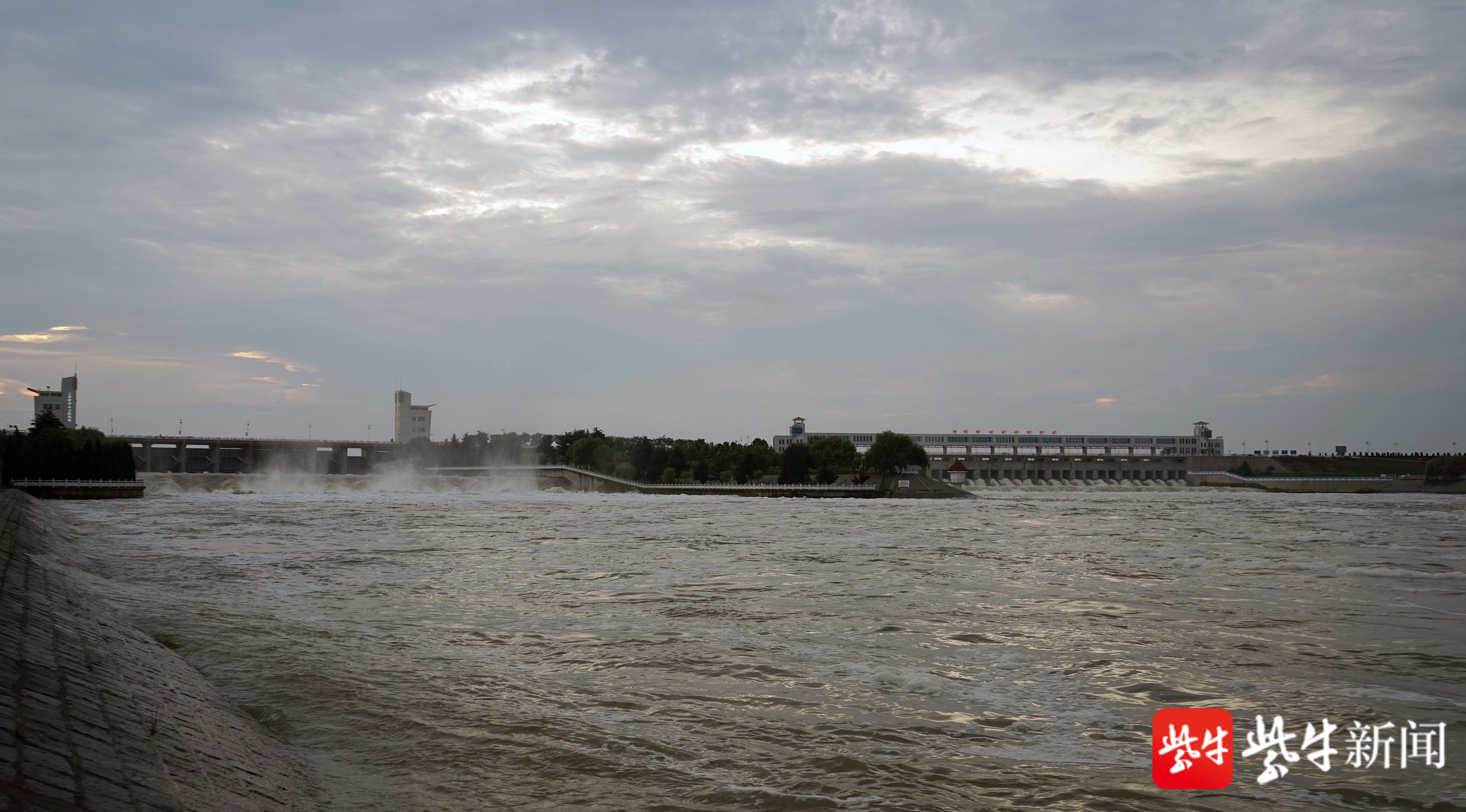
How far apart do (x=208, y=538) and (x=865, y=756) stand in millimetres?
33852

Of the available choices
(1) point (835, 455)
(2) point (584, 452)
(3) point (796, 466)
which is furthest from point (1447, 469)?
(2) point (584, 452)

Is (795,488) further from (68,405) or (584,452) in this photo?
(68,405)

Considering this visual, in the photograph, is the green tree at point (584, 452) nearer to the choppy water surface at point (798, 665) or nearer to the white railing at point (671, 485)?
the white railing at point (671, 485)

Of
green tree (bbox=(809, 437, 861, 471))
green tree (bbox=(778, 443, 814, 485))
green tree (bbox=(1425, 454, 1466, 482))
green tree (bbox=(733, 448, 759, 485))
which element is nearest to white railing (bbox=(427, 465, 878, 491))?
green tree (bbox=(733, 448, 759, 485))

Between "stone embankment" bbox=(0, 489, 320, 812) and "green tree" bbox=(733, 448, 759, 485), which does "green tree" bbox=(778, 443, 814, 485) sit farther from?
"stone embankment" bbox=(0, 489, 320, 812)

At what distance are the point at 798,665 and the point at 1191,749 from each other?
15.7 ft

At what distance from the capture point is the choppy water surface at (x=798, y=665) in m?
6.94

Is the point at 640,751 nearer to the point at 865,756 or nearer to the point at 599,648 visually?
the point at 865,756

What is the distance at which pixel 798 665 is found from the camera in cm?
1129

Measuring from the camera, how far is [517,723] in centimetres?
841

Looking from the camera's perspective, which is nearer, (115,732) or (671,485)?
(115,732)

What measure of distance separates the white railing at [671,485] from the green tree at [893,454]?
10.9 feet

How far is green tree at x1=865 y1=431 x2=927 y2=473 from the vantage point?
12269 centimetres

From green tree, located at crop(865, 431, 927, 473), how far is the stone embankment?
116m
